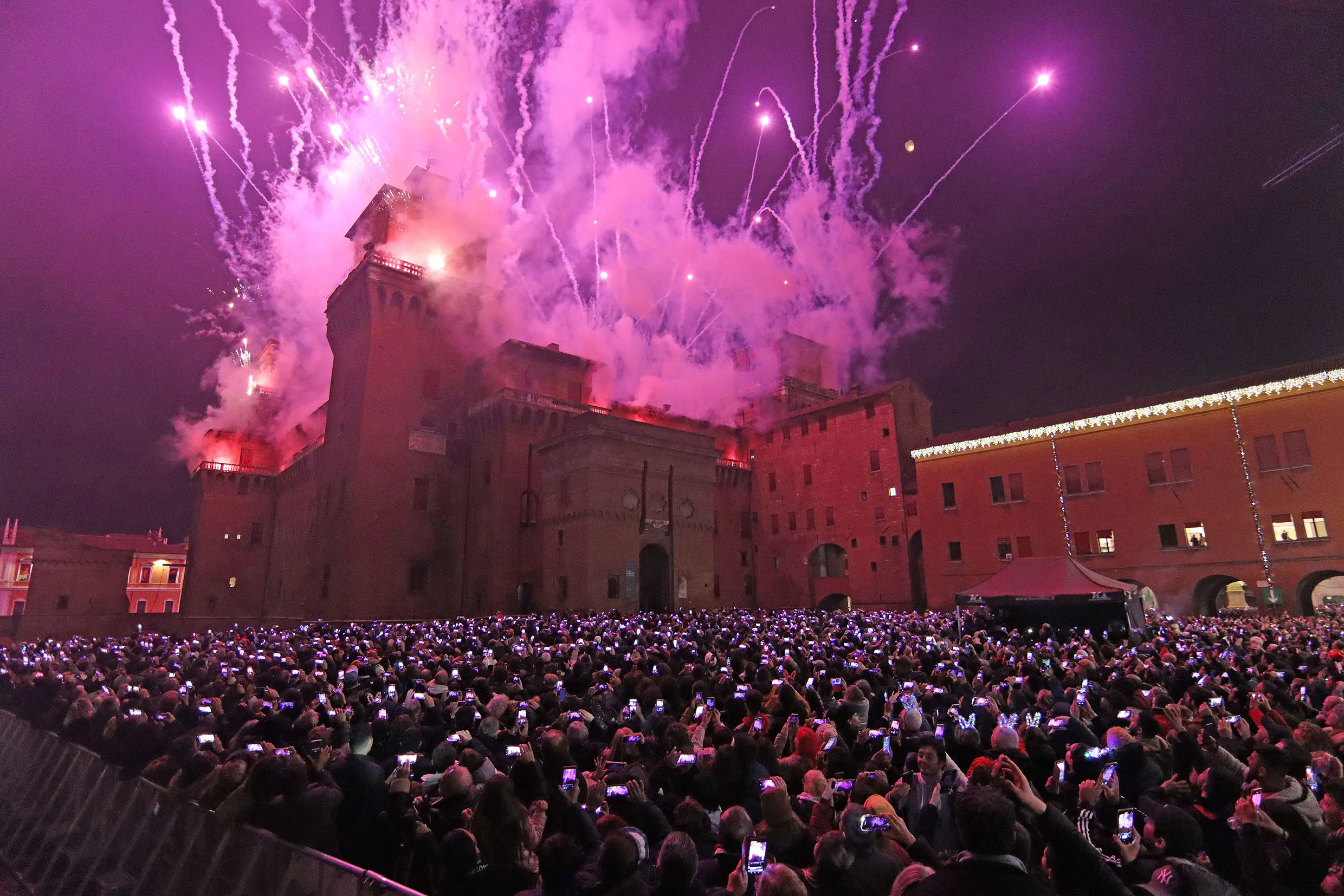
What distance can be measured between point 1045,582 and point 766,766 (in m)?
19.1

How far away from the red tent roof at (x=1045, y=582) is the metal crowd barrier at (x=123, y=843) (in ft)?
69.4

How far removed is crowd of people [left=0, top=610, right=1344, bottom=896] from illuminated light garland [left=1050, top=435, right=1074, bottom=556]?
76.3 feet

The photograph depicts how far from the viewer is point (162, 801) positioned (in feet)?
19.7

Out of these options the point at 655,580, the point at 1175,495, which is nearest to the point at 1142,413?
the point at 1175,495

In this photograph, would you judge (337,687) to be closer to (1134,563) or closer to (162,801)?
(162,801)

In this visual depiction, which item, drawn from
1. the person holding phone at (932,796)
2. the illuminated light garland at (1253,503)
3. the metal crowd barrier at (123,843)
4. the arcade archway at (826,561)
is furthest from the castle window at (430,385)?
the person holding phone at (932,796)

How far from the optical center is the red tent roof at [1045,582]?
2092cm

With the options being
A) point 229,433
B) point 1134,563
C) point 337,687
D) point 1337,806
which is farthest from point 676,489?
point 229,433

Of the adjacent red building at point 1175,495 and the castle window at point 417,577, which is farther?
the castle window at point 417,577

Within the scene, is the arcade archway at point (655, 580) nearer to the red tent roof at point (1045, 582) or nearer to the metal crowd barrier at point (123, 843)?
the red tent roof at point (1045, 582)

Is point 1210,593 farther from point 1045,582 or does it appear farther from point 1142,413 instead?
point 1045,582

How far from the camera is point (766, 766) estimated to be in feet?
19.8

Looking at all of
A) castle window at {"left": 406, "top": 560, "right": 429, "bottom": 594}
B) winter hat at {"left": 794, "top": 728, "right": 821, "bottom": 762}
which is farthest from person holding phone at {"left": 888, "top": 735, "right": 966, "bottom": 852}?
castle window at {"left": 406, "top": 560, "right": 429, "bottom": 594}

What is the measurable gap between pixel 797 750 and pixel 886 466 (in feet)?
128
